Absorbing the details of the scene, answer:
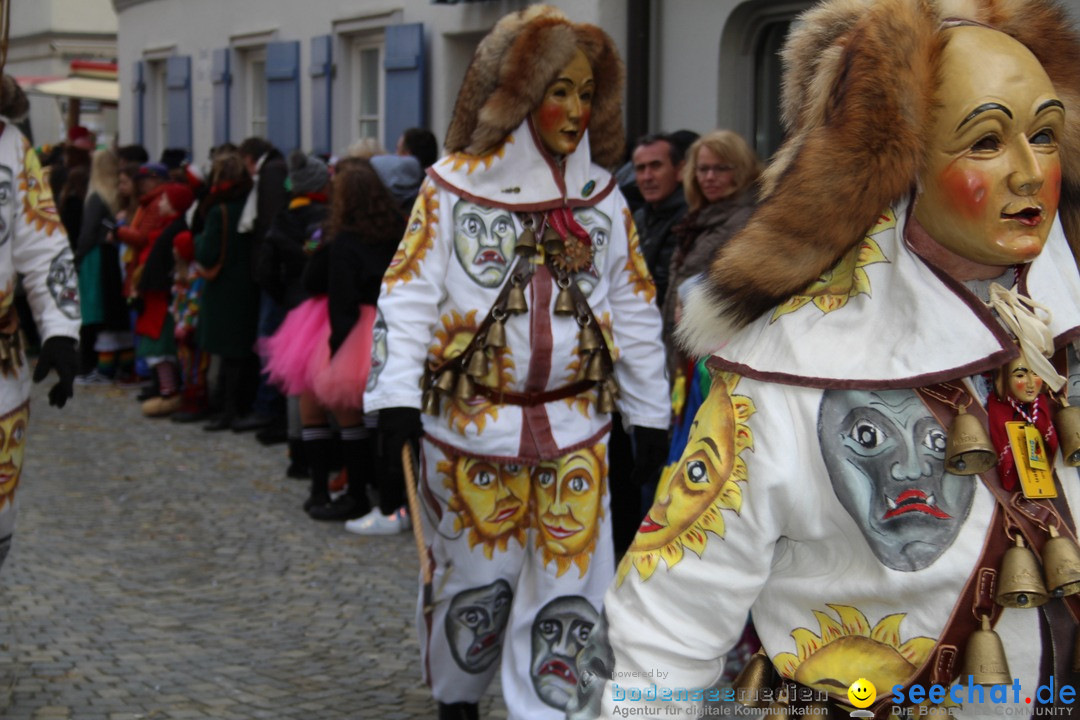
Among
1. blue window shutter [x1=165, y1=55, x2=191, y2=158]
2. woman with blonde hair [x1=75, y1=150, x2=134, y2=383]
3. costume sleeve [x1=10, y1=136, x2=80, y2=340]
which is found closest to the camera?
costume sleeve [x1=10, y1=136, x2=80, y2=340]

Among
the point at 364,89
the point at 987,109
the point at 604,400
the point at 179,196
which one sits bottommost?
the point at 604,400

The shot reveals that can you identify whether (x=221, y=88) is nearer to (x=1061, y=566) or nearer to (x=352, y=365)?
(x=352, y=365)

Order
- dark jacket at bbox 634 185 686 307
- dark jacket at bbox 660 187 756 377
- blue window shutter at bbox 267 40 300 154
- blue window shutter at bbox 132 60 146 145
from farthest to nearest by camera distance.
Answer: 1. blue window shutter at bbox 132 60 146 145
2. blue window shutter at bbox 267 40 300 154
3. dark jacket at bbox 634 185 686 307
4. dark jacket at bbox 660 187 756 377

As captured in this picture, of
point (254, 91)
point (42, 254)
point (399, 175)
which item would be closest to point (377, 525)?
point (399, 175)

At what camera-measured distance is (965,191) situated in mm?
1971

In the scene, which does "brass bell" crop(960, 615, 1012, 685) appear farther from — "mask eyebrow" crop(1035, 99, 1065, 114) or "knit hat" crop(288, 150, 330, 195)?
"knit hat" crop(288, 150, 330, 195)

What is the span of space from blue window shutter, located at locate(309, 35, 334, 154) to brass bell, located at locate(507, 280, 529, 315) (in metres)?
8.55

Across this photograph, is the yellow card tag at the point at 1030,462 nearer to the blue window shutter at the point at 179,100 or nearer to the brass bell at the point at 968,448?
the brass bell at the point at 968,448

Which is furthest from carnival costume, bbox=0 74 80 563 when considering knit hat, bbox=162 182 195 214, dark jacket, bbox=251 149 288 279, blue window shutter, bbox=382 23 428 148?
blue window shutter, bbox=382 23 428 148

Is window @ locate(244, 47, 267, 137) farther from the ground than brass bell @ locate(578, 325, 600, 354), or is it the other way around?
window @ locate(244, 47, 267, 137)

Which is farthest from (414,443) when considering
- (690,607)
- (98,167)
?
(98,167)

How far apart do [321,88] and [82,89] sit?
8.26 meters

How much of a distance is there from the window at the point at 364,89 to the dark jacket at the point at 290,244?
13.0 ft

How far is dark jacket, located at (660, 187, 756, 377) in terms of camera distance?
5418mm
